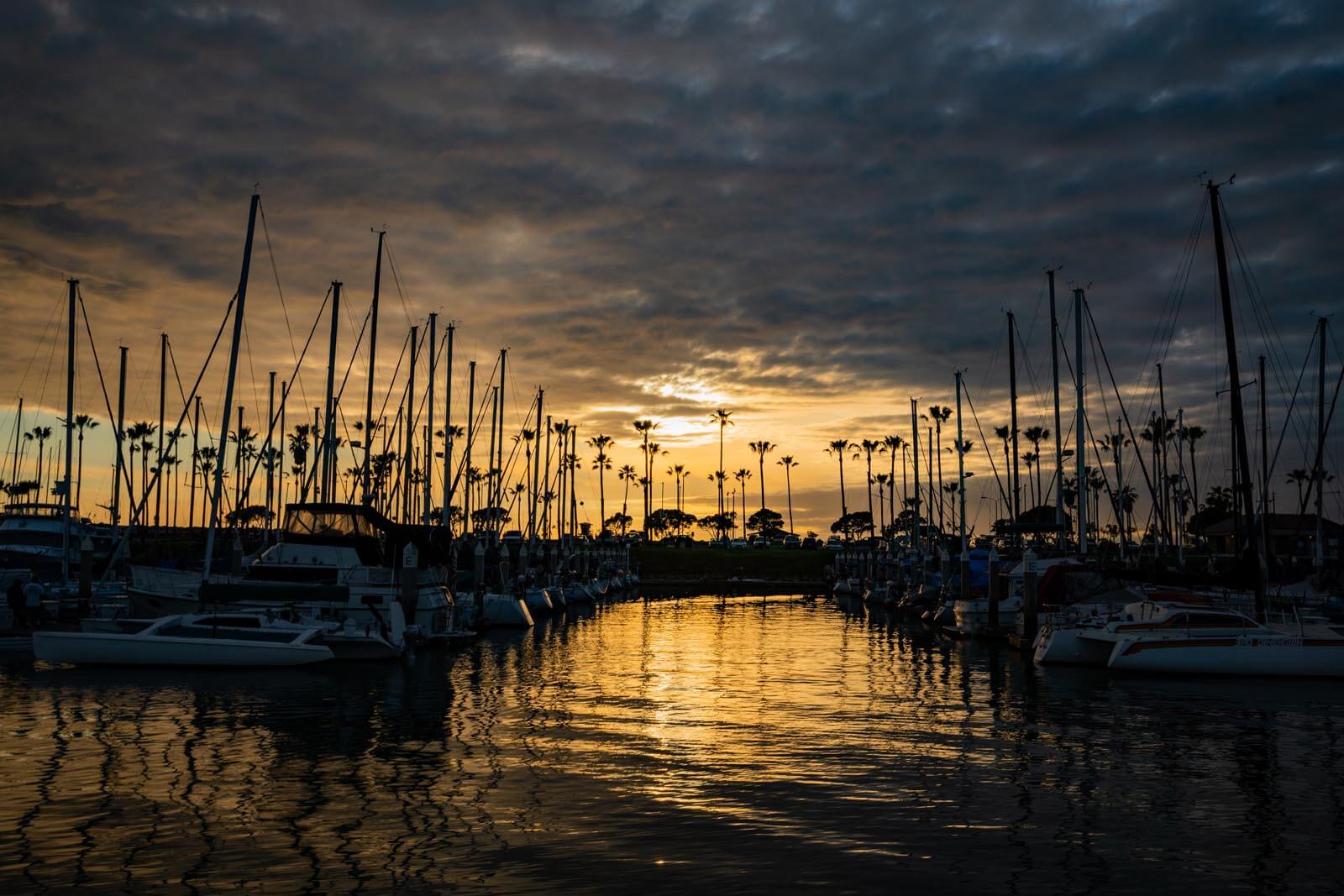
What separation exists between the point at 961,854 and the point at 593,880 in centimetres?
488

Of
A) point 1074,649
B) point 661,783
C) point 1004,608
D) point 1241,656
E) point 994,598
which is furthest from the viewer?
point 1004,608

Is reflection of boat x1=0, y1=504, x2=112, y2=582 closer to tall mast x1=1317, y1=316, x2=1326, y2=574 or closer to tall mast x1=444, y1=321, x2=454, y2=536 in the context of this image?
tall mast x1=444, y1=321, x2=454, y2=536

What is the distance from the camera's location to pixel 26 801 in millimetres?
15875

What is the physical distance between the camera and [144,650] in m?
32.0

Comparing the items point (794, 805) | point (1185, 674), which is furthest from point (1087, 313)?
point (794, 805)

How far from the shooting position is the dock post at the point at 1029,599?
138ft

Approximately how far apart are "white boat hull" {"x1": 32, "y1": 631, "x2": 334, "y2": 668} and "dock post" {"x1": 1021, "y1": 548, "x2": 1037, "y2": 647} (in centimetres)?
2857

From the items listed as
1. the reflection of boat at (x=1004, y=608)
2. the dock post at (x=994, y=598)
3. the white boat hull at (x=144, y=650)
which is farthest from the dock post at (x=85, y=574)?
the reflection of boat at (x=1004, y=608)

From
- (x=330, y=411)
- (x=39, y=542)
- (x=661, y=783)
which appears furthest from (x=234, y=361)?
(x=39, y=542)

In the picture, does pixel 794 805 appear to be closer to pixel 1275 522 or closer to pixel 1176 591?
pixel 1176 591

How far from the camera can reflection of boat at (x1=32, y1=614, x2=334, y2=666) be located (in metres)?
32.0

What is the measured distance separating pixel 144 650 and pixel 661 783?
2136 cm

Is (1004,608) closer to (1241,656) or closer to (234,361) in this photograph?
(1241,656)

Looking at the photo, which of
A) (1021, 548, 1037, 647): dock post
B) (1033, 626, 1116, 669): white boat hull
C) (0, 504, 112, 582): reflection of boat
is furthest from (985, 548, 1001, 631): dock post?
(0, 504, 112, 582): reflection of boat
